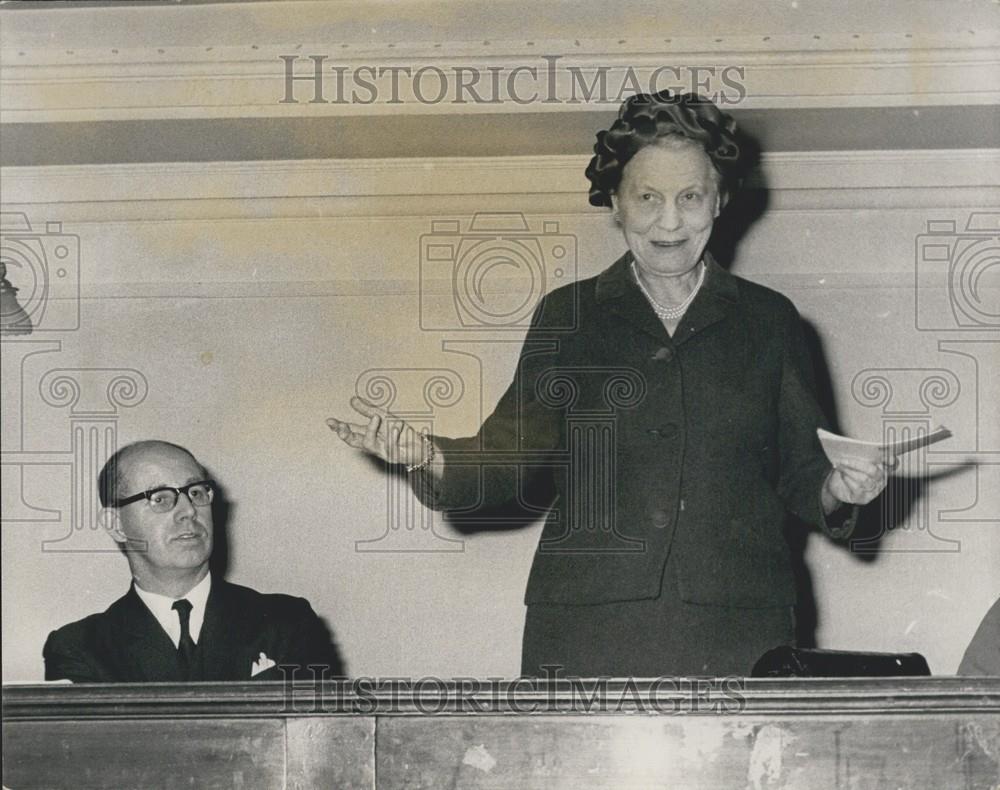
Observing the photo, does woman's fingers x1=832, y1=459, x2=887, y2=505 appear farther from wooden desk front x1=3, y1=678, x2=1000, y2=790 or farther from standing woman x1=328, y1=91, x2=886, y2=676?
wooden desk front x1=3, y1=678, x2=1000, y2=790

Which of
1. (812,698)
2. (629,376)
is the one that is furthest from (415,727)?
(629,376)

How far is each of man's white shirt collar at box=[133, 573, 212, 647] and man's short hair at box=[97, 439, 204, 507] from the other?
Result: 251 millimetres

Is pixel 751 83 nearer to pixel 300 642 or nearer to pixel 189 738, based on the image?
pixel 300 642

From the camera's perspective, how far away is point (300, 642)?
4699 mm

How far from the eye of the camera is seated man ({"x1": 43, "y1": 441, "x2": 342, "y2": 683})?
15.2ft

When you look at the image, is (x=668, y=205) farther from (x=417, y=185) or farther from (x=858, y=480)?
(x=858, y=480)

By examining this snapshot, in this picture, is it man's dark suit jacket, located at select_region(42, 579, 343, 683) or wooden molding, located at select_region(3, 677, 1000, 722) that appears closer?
wooden molding, located at select_region(3, 677, 1000, 722)

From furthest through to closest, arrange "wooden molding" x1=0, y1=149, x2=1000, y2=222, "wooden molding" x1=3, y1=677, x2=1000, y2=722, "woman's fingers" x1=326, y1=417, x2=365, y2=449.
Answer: "wooden molding" x1=0, y1=149, x2=1000, y2=222 → "woman's fingers" x1=326, y1=417, x2=365, y2=449 → "wooden molding" x1=3, y1=677, x2=1000, y2=722

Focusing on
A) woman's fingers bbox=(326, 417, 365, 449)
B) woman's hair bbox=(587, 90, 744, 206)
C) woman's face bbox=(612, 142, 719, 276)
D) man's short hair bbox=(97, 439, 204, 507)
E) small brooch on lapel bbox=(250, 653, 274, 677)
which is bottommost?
small brooch on lapel bbox=(250, 653, 274, 677)

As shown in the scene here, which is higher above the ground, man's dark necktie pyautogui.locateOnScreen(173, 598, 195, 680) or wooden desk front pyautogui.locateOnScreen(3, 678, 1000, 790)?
man's dark necktie pyautogui.locateOnScreen(173, 598, 195, 680)

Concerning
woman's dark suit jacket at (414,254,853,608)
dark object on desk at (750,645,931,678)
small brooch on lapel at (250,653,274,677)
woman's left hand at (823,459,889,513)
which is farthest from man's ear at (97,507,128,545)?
woman's left hand at (823,459,889,513)

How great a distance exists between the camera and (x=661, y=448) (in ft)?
15.5

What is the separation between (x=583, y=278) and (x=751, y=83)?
727mm

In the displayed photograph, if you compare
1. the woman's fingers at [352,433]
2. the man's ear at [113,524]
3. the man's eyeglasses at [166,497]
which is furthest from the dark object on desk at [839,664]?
the man's ear at [113,524]
